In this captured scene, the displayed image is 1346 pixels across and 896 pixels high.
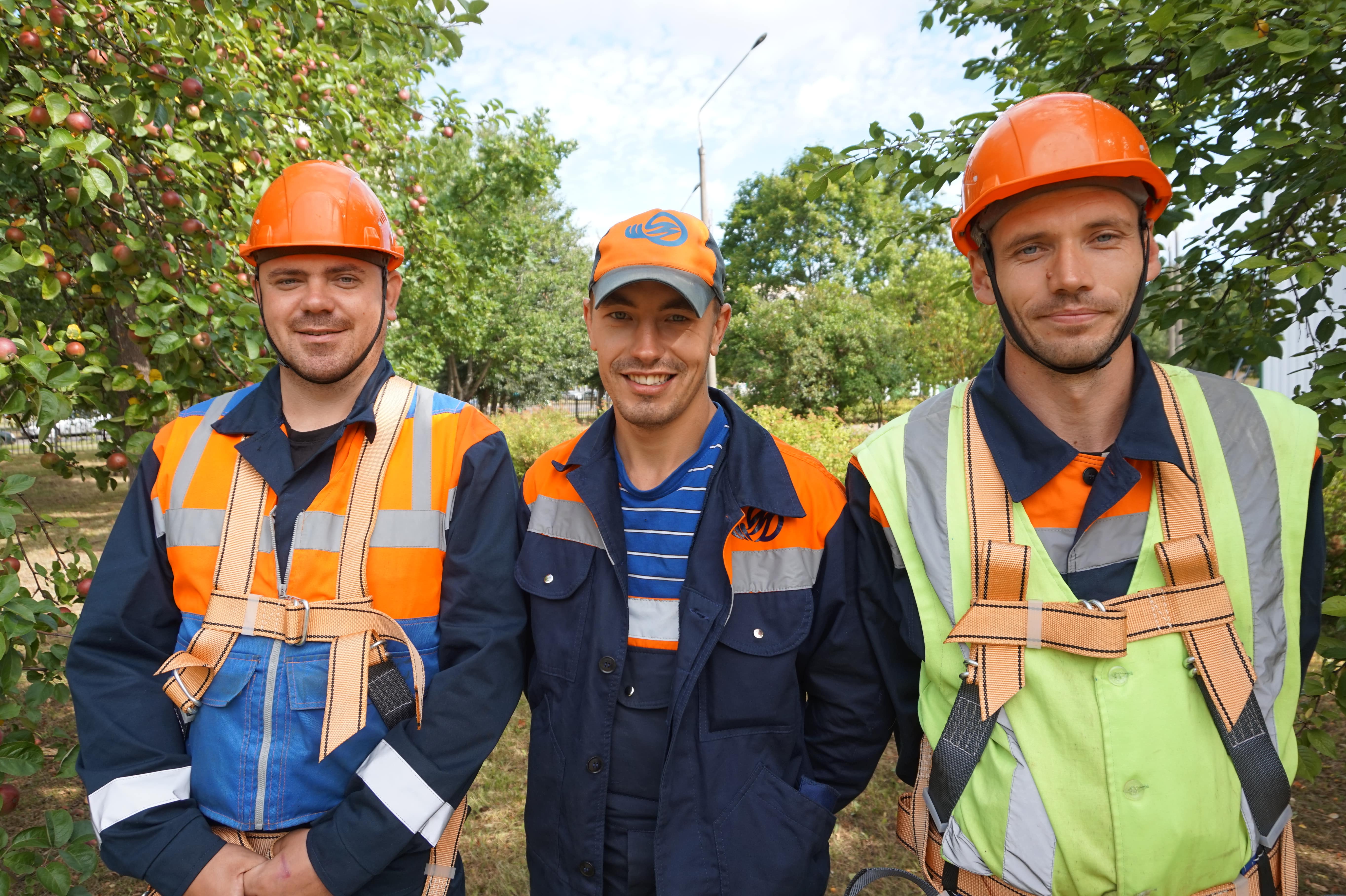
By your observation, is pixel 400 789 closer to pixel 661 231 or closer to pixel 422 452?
pixel 422 452

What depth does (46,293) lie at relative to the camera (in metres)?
2.61

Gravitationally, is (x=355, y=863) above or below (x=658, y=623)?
below

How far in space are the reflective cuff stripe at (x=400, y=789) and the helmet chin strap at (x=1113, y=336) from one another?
1680 millimetres

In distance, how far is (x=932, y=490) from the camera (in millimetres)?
1702

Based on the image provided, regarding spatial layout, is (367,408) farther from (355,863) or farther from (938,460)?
(938,460)

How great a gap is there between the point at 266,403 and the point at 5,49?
160cm

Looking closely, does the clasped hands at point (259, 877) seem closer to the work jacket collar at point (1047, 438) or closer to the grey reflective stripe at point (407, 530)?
the grey reflective stripe at point (407, 530)

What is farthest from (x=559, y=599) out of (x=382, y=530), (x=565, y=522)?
(x=382, y=530)

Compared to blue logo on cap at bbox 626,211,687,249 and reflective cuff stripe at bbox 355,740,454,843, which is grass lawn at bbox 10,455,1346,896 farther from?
blue logo on cap at bbox 626,211,687,249

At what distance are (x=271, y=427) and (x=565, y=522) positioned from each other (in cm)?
80

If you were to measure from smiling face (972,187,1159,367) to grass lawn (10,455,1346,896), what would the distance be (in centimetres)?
292

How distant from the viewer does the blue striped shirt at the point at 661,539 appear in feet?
6.40

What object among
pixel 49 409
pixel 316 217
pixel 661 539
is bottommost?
pixel 661 539

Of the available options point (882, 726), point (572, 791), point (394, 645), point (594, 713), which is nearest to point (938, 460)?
point (882, 726)
